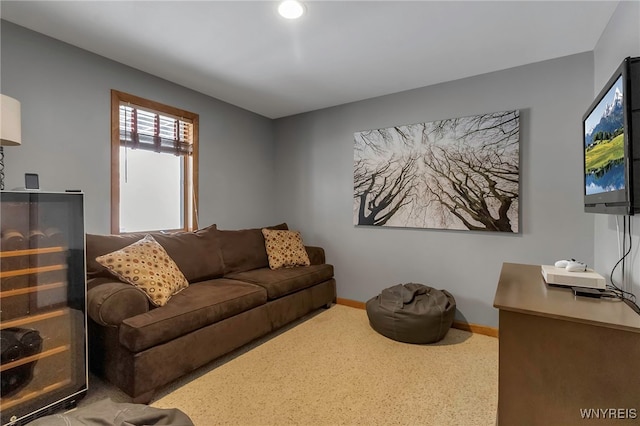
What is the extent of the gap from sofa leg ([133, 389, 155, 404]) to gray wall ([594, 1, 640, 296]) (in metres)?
2.68

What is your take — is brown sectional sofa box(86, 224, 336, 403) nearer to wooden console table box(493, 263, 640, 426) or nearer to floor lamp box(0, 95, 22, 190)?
floor lamp box(0, 95, 22, 190)

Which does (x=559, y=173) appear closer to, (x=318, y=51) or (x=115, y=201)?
(x=318, y=51)

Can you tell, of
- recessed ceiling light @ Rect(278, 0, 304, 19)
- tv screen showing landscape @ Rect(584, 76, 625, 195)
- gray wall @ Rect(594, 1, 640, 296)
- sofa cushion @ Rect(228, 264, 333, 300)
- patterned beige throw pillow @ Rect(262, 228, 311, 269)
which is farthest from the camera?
patterned beige throw pillow @ Rect(262, 228, 311, 269)

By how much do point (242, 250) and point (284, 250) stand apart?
1.56 feet

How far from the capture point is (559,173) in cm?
253

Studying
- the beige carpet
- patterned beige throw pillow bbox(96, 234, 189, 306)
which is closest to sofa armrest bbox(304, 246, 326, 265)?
the beige carpet

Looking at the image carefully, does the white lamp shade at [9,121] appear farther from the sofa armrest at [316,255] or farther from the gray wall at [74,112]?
the sofa armrest at [316,255]

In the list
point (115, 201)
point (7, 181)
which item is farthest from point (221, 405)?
point (7, 181)

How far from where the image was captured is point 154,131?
2.98 meters

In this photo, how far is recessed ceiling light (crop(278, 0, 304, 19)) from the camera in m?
1.83

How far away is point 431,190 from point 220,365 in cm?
249

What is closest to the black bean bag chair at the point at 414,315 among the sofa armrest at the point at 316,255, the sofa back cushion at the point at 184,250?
the sofa armrest at the point at 316,255

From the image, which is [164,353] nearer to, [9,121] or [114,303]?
[114,303]

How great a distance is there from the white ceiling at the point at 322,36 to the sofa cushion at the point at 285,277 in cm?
195
